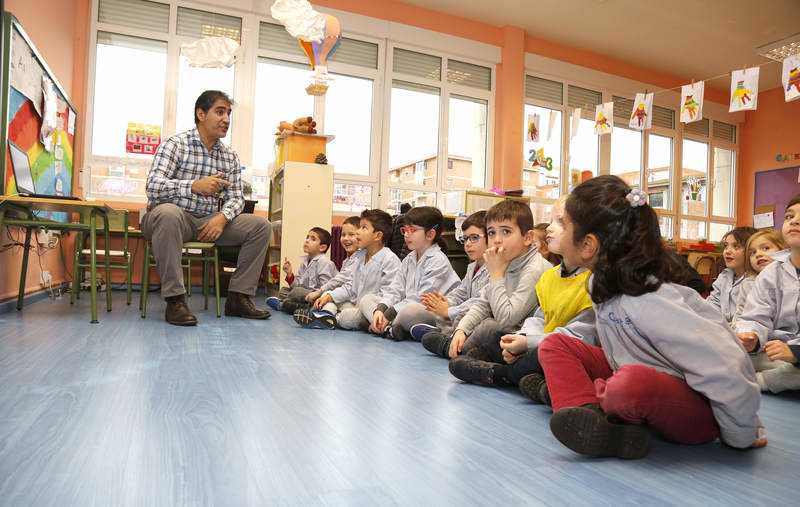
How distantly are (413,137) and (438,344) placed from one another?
14.4 ft

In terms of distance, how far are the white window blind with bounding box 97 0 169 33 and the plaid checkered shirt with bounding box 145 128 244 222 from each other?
111 inches

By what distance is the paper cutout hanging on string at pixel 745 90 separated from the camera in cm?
452

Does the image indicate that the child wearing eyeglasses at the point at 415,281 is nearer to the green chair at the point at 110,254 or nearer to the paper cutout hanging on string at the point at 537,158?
the green chair at the point at 110,254

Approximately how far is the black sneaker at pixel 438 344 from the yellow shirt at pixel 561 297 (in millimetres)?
589

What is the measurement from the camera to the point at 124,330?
88.0 inches

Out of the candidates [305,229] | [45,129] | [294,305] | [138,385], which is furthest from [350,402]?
[45,129]

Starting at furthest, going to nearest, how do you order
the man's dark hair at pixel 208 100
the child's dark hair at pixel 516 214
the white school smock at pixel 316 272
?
1. the white school smock at pixel 316 272
2. the man's dark hair at pixel 208 100
3. the child's dark hair at pixel 516 214

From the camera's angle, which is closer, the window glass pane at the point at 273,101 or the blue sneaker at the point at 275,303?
the blue sneaker at the point at 275,303

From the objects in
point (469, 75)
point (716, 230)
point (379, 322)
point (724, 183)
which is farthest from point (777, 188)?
point (379, 322)

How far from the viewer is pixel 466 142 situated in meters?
6.31

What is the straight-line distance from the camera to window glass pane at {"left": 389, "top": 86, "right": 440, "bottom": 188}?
5.86m

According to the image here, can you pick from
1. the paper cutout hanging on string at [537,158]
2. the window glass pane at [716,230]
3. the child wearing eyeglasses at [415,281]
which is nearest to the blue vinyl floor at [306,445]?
the child wearing eyeglasses at [415,281]

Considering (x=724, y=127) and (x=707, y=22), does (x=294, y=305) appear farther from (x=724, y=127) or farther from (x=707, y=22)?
(x=724, y=127)

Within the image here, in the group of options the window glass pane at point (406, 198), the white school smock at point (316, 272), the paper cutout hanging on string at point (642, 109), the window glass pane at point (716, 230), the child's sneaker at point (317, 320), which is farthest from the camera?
the window glass pane at point (716, 230)
